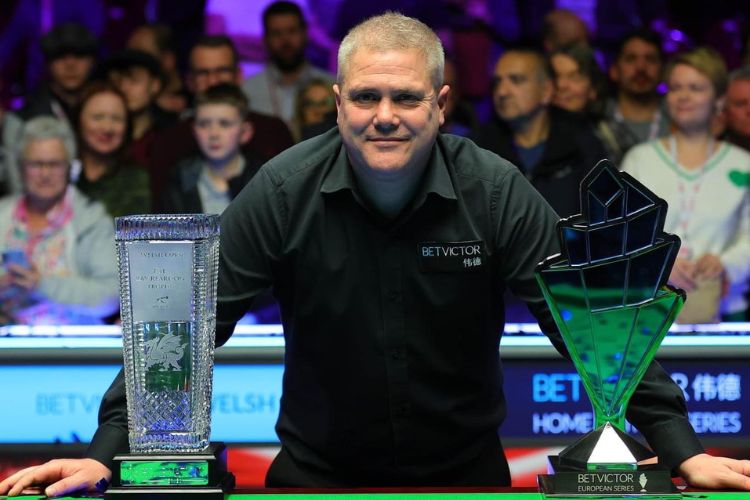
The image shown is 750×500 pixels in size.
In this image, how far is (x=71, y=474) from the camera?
1.84 meters

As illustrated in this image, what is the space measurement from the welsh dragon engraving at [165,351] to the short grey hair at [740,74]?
3412 millimetres

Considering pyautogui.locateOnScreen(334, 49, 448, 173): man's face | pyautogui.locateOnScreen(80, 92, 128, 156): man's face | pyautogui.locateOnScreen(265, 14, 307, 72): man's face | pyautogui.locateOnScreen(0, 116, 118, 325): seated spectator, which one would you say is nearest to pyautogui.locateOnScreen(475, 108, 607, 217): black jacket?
pyautogui.locateOnScreen(265, 14, 307, 72): man's face

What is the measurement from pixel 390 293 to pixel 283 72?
2.65 metres

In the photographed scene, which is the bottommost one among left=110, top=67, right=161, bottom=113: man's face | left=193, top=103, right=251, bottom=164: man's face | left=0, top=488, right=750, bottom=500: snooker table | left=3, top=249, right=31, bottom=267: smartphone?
left=0, top=488, right=750, bottom=500: snooker table

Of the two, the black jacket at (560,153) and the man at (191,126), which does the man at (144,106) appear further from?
the black jacket at (560,153)

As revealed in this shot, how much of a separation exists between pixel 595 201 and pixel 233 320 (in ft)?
2.55

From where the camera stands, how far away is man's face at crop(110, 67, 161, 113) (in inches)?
184

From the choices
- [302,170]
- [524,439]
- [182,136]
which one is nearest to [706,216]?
[524,439]

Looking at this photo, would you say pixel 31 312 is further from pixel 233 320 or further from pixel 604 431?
pixel 604 431

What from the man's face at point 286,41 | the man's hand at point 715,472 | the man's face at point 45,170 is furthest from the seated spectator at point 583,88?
the man's hand at point 715,472

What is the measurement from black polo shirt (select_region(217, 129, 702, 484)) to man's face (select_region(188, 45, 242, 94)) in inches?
98.4

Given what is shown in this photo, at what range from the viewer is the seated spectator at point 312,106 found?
15.1ft

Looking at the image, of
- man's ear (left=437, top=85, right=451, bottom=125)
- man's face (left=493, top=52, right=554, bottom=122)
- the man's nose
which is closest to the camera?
the man's nose

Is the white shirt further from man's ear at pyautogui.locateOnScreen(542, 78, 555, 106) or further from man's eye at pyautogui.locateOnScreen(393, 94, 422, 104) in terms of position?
man's eye at pyautogui.locateOnScreen(393, 94, 422, 104)
